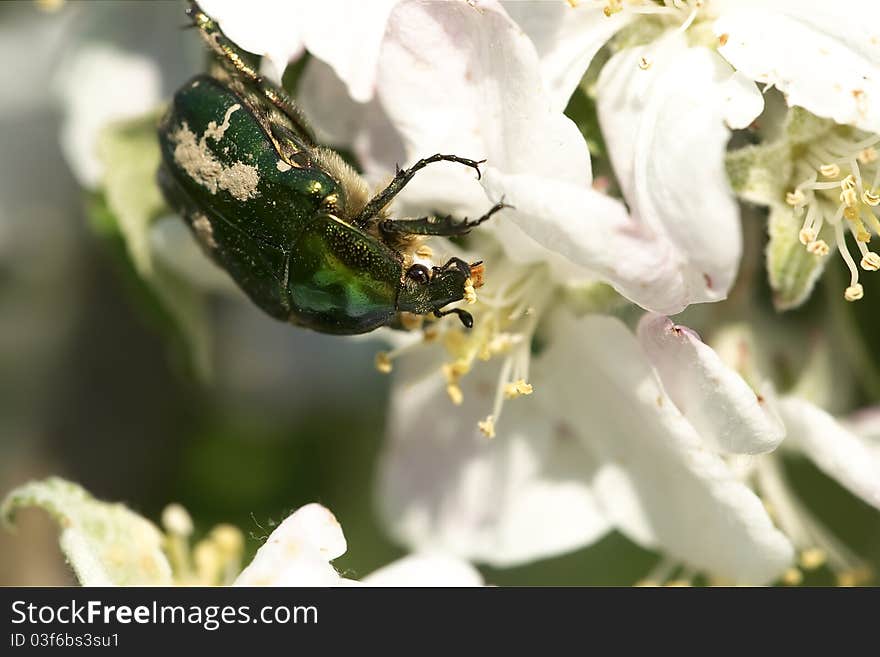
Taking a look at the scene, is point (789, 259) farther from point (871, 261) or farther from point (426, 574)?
point (426, 574)

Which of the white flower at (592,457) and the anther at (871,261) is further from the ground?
the anther at (871,261)

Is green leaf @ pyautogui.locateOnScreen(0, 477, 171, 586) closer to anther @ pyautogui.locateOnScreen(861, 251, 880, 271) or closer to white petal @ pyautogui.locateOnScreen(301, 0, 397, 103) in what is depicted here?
white petal @ pyautogui.locateOnScreen(301, 0, 397, 103)

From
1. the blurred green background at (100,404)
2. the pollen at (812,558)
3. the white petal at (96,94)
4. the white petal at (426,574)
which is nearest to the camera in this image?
the white petal at (426,574)

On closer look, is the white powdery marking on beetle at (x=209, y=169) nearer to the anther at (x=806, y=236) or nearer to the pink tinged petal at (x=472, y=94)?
the pink tinged petal at (x=472, y=94)

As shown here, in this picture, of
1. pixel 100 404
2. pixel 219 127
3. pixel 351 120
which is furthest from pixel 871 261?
pixel 100 404

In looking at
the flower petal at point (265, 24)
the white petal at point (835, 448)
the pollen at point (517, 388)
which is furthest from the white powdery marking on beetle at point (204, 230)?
the white petal at point (835, 448)

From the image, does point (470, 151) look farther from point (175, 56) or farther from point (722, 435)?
point (175, 56)
